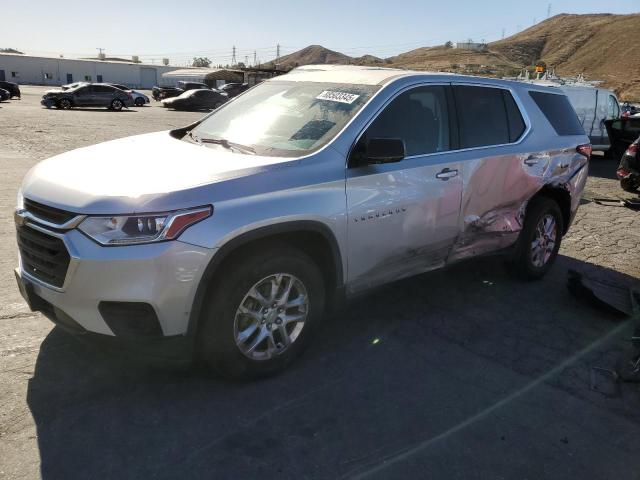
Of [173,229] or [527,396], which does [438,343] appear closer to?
[527,396]

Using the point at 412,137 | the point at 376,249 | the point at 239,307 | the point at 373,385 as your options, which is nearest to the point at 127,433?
the point at 239,307

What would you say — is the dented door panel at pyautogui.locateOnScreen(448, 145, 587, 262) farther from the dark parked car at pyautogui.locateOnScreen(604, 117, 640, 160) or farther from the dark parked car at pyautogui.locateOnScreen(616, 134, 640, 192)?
the dark parked car at pyautogui.locateOnScreen(604, 117, 640, 160)

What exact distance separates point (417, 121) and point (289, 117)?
976 mm

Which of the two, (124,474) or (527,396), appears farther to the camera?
(527,396)

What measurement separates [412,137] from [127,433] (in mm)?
2738

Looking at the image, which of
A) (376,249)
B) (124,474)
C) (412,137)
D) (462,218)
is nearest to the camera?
(124,474)

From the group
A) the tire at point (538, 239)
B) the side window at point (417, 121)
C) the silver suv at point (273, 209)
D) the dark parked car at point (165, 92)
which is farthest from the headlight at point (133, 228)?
the dark parked car at point (165, 92)

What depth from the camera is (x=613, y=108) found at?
1580 cm

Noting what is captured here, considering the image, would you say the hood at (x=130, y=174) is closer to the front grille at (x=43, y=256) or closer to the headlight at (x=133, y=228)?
the headlight at (x=133, y=228)

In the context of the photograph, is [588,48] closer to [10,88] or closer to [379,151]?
[10,88]

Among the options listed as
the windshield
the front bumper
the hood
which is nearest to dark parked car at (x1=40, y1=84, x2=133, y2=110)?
the windshield

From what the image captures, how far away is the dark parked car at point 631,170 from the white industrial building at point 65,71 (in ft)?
274

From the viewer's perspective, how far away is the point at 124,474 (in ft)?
8.44

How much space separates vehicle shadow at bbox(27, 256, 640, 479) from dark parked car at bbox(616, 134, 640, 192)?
7427 mm
